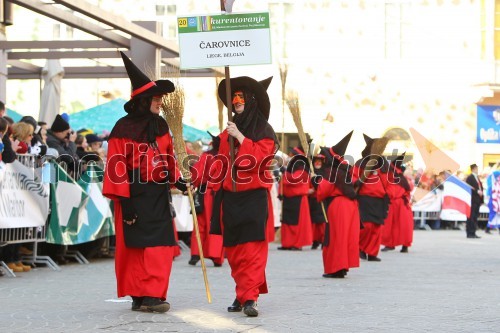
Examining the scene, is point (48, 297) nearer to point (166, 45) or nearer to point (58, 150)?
point (58, 150)

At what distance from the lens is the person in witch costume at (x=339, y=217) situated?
13992mm

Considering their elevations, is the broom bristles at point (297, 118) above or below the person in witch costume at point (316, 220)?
above

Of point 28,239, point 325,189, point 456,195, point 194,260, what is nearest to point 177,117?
point 325,189

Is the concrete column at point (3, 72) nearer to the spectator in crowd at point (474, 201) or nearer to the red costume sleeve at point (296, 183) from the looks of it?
the red costume sleeve at point (296, 183)

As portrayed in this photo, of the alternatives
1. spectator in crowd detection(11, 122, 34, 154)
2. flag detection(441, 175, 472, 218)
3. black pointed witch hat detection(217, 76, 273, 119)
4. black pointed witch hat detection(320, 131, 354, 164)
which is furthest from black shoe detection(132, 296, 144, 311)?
flag detection(441, 175, 472, 218)

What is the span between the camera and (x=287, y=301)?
431 inches

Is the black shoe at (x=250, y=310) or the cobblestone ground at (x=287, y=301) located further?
the black shoe at (x=250, y=310)

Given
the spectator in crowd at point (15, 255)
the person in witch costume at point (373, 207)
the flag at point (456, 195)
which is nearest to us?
the spectator in crowd at point (15, 255)

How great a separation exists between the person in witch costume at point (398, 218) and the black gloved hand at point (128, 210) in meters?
11.1

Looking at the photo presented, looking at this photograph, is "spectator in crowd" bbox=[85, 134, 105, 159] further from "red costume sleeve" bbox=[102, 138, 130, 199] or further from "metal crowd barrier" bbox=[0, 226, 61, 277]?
"red costume sleeve" bbox=[102, 138, 130, 199]

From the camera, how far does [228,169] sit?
32.8 ft

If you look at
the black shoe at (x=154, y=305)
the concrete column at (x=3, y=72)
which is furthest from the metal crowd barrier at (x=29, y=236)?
the black shoe at (x=154, y=305)

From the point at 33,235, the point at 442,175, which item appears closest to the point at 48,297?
the point at 33,235

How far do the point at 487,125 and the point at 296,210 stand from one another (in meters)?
19.1
